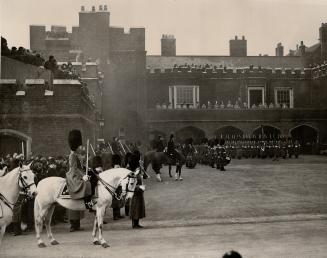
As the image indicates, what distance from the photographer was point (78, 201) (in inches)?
285

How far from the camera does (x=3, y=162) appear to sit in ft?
27.3

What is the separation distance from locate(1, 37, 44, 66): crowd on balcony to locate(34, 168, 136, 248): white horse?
9.13 feet

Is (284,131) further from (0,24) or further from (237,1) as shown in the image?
(0,24)

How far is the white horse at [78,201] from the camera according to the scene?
A: 7238 millimetres

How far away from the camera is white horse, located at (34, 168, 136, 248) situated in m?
7.24

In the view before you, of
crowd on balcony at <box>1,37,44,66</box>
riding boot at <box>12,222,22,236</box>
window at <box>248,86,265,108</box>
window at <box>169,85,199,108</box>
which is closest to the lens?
riding boot at <box>12,222,22,236</box>

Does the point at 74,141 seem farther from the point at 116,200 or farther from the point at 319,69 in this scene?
the point at 319,69

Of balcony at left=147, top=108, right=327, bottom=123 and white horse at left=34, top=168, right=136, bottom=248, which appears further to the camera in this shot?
balcony at left=147, top=108, right=327, bottom=123

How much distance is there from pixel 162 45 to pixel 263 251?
2772cm

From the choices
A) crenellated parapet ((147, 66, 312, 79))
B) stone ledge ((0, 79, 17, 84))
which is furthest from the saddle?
crenellated parapet ((147, 66, 312, 79))

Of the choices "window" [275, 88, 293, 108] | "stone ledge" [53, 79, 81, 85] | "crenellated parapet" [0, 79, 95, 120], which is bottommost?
"crenellated parapet" [0, 79, 95, 120]

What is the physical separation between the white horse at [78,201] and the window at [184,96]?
69.8 feet

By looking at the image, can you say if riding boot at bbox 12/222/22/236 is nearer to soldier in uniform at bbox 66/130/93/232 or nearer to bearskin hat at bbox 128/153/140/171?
soldier in uniform at bbox 66/130/93/232

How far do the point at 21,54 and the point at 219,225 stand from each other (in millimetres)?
5239
